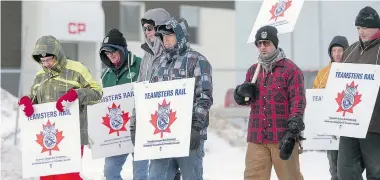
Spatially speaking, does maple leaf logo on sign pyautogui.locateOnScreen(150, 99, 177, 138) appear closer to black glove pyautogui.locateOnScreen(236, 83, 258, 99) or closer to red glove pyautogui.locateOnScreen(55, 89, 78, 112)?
black glove pyautogui.locateOnScreen(236, 83, 258, 99)

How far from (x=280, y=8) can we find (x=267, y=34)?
492 millimetres

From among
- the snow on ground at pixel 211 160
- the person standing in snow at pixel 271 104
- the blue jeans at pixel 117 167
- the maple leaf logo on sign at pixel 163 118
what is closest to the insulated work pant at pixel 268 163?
the person standing in snow at pixel 271 104

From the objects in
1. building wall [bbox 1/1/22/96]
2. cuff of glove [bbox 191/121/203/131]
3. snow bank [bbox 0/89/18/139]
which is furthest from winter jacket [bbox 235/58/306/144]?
building wall [bbox 1/1/22/96]

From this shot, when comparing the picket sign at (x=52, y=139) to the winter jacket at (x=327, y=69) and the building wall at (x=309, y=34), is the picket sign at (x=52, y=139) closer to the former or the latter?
the winter jacket at (x=327, y=69)

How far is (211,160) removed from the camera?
48.6 ft

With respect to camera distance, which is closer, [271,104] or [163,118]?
[163,118]

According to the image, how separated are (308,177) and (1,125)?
6747 mm

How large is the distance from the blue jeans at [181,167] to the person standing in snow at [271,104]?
0.59 metres

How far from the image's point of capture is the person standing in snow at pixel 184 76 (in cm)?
637

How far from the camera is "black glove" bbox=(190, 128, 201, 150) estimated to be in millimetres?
6273

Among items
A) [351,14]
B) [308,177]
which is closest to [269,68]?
[308,177]

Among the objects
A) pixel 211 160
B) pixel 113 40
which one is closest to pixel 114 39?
pixel 113 40

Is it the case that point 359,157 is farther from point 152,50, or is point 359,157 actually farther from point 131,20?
point 131,20

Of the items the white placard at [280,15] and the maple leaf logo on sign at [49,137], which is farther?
the maple leaf logo on sign at [49,137]
